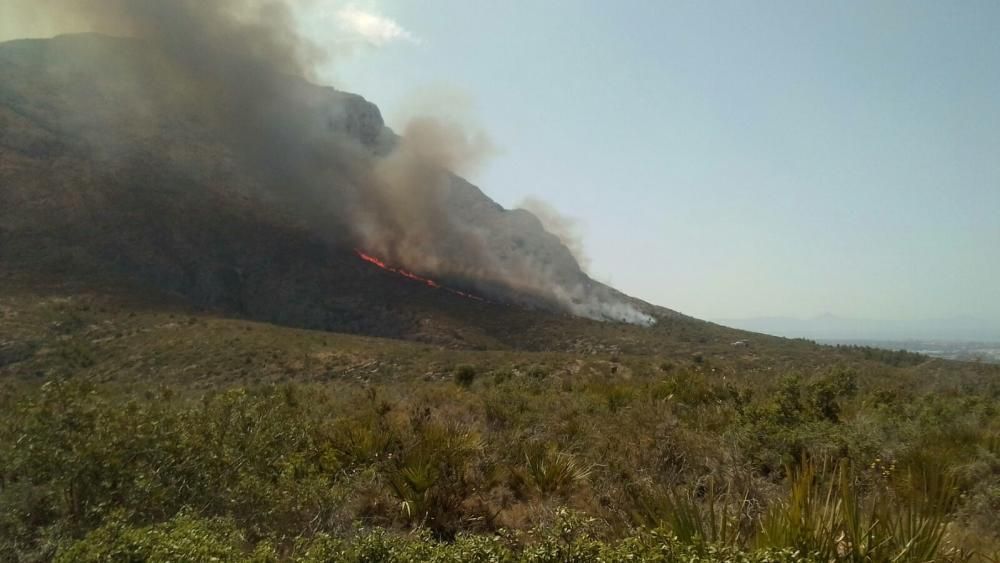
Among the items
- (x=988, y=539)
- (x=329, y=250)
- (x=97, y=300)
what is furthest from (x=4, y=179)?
(x=988, y=539)

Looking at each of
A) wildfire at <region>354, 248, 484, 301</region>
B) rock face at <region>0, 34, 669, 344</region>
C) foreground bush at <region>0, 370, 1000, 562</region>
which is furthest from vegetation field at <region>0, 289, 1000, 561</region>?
wildfire at <region>354, 248, 484, 301</region>

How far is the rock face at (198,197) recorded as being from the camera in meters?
43.6

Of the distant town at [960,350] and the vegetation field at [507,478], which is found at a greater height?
the distant town at [960,350]

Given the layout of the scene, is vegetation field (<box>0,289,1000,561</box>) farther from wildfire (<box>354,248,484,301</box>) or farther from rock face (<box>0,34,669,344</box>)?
wildfire (<box>354,248,484,301</box>)

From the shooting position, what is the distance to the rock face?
4356 centimetres

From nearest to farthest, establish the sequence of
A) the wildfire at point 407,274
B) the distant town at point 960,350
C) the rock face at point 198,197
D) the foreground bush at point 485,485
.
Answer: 1. the foreground bush at point 485,485
2. the distant town at point 960,350
3. the rock face at point 198,197
4. the wildfire at point 407,274

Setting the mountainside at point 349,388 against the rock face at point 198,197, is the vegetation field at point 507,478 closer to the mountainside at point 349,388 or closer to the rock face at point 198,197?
the mountainside at point 349,388

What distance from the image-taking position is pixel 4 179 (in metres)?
43.0

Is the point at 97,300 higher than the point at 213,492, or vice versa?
the point at 213,492

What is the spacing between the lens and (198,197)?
54.9m

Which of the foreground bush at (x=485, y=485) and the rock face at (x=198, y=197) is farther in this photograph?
the rock face at (x=198, y=197)

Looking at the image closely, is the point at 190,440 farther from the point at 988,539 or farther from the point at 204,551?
the point at 988,539

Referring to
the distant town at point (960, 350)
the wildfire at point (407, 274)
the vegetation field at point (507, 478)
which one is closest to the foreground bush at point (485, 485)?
the vegetation field at point (507, 478)

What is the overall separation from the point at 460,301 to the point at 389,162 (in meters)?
27.6
